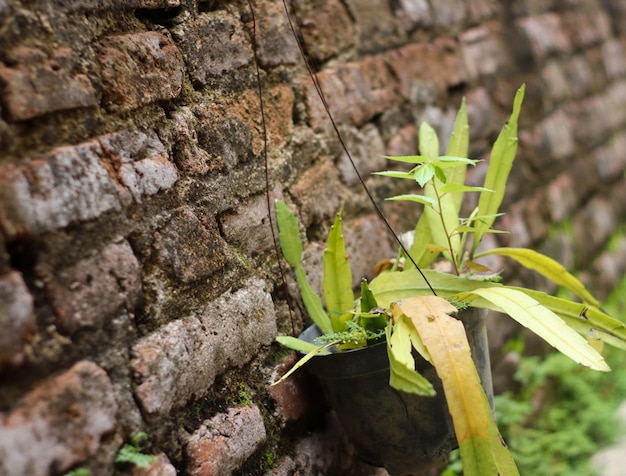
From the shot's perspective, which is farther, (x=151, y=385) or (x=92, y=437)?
(x=151, y=385)


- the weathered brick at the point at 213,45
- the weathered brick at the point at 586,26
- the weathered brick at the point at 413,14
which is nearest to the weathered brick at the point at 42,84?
the weathered brick at the point at 213,45

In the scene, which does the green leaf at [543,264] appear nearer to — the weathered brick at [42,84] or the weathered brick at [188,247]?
the weathered brick at [188,247]

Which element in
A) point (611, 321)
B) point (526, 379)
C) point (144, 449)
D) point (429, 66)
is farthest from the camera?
point (526, 379)

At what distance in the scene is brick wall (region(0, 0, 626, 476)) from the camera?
1.15m

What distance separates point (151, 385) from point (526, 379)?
5.92ft

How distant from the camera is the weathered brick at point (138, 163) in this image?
4.37 ft

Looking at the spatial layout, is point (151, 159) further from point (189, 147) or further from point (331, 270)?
point (331, 270)

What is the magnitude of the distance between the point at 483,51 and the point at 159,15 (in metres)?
1.72

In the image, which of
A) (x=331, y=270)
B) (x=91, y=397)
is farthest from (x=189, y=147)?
(x=91, y=397)

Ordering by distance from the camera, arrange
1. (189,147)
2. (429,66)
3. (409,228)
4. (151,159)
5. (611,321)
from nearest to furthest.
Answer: (151,159) → (189,147) → (611,321) → (409,228) → (429,66)

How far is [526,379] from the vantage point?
2758mm

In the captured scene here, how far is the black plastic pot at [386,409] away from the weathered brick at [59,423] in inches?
20.5

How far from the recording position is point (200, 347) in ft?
4.73

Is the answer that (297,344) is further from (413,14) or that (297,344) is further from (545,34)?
(545,34)
